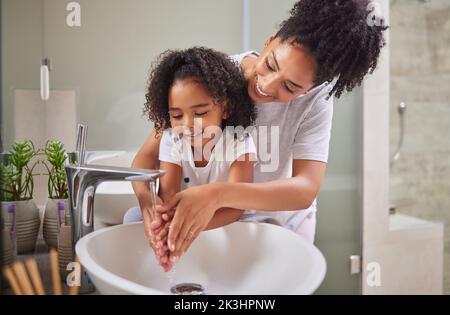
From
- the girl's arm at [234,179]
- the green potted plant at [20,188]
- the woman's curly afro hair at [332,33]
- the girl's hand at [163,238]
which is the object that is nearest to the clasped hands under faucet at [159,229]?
the girl's hand at [163,238]

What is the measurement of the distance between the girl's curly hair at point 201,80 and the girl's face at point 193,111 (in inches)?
0.5

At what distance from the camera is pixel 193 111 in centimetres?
100

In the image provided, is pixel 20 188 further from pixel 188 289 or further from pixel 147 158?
pixel 188 289

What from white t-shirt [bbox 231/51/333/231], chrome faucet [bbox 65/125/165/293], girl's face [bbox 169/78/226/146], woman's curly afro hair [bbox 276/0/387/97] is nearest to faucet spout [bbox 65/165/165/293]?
chrome faucet [bbox 65/125/165/293]

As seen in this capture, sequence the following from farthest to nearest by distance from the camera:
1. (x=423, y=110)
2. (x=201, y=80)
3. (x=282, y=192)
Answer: (x=423, y=110) → (x=282, y=192) → (x=201, y=80)

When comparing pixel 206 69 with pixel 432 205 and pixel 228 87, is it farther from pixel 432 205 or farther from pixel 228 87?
pixel 432 205

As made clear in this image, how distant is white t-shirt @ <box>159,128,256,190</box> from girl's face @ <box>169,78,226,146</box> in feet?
0.10

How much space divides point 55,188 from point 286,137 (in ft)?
1.86

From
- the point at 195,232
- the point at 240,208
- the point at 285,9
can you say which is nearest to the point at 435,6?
the point at 285,9

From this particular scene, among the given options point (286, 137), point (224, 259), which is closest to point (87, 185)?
point (224, 259)

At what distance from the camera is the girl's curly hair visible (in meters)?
1.00

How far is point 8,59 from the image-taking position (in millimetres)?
1014

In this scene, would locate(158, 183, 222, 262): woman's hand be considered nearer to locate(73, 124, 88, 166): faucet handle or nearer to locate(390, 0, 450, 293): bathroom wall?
locate(73, 124, 88, 166): faucet handle

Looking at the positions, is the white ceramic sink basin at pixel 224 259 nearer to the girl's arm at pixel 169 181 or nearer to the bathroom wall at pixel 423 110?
the girl's arm at pixel 169 181
